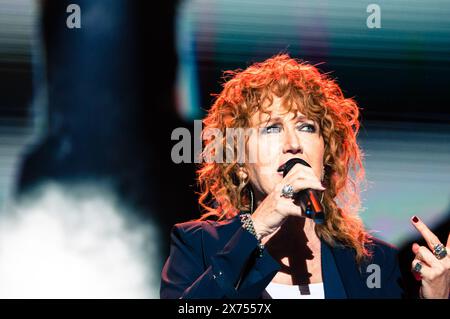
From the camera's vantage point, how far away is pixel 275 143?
6.60 ft

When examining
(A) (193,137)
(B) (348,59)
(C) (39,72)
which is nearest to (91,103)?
(C) (39,72)

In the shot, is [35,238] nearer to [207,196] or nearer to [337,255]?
[207,196]

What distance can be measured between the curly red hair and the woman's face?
0.03m

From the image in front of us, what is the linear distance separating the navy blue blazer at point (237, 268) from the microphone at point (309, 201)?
0.18 metres

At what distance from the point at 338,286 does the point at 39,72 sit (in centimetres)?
128

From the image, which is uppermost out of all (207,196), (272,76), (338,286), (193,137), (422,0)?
(422,0)

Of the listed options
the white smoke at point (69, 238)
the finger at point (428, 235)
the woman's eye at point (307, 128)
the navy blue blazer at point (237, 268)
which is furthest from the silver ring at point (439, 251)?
the white smoke at point (69, 238)

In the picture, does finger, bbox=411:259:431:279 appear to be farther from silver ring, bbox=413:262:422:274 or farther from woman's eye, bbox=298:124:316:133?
woman's eye, bbox=298:124:316:133

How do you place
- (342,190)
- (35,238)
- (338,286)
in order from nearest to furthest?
(338,286) < (342,190) < (35,238)

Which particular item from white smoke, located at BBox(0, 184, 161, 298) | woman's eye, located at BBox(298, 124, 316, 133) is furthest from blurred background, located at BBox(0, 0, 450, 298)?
woman's eye, located at BBox(298, 124, 316, 133)

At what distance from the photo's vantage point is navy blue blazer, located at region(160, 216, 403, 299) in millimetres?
1793

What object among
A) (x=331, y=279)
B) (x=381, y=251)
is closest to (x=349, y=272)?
(x=331, y=279)

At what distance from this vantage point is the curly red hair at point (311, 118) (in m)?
2.10

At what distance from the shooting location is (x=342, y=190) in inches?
90.1
